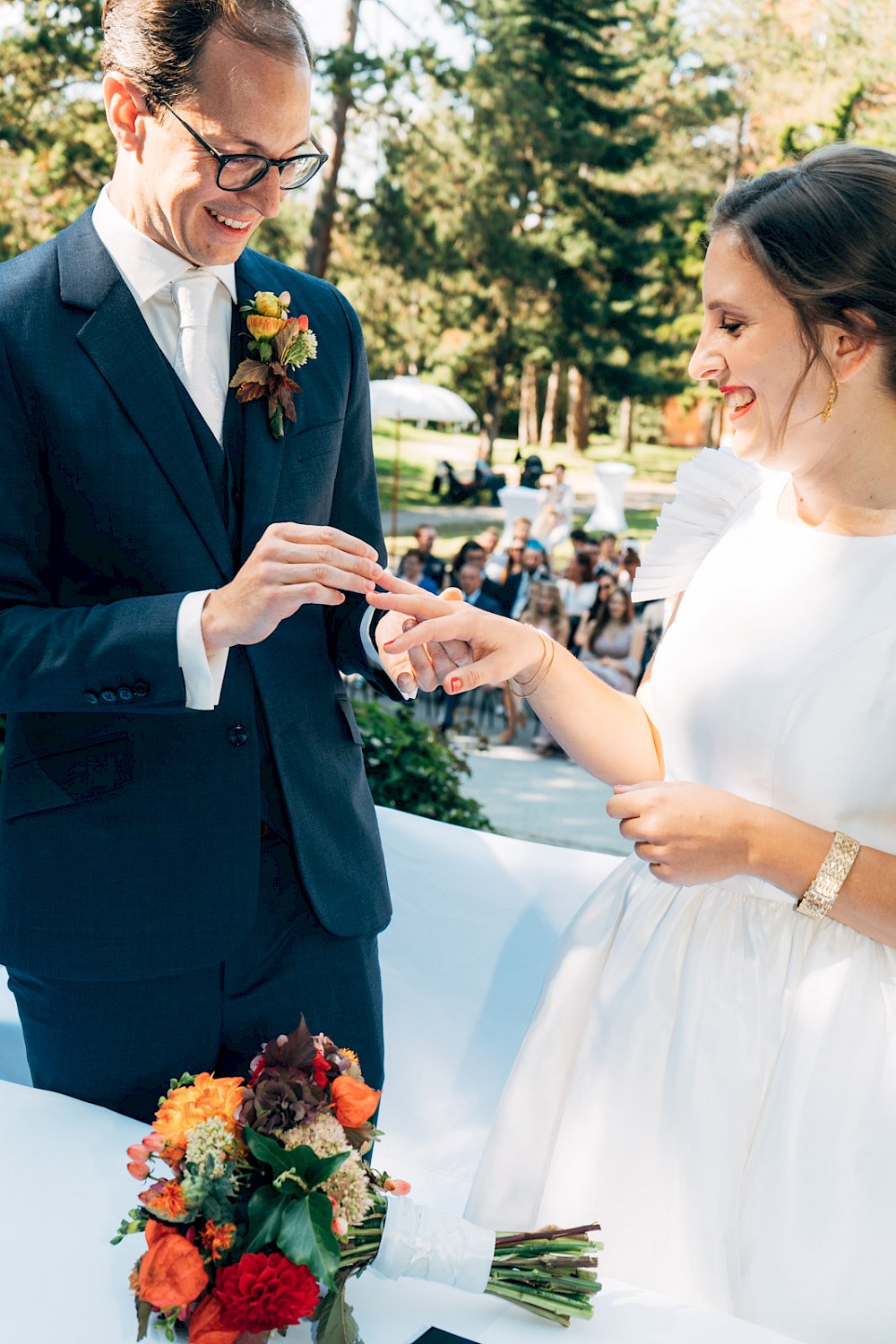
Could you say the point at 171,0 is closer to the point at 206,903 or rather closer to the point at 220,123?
the point at 220,123

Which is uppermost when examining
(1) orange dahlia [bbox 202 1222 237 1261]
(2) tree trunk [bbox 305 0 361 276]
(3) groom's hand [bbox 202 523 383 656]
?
(2) tree trunk [bbox 305 0 361 276]

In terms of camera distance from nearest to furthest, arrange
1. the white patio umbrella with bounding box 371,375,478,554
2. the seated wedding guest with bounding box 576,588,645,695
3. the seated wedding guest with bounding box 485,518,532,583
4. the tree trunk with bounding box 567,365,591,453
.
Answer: the seated wedding guest with bounding box 576,588,645,695, the seated wedding guest with bounding box 485,518,532,583, the white patio umbrella with bounding box 371,375,478,554, the tree trunk with bounding box 567,365,591,453

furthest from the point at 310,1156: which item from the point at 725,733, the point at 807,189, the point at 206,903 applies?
the point at 807,189

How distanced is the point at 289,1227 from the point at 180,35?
5.38ft

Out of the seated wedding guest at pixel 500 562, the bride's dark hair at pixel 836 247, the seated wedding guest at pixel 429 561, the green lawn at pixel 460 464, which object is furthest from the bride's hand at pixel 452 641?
the green lawn at pixel 460 464

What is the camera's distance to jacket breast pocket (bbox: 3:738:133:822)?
190 centimetres

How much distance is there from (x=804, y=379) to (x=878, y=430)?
144mm

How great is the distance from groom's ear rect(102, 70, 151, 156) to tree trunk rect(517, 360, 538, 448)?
34.0 meters

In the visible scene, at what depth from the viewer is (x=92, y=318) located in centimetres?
186

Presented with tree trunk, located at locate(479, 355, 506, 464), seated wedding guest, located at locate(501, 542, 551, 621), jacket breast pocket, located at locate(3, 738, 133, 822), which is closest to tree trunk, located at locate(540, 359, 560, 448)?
tree trunk, located at locate(479, 355, 506, 464)

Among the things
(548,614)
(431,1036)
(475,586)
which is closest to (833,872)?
(431,1036)

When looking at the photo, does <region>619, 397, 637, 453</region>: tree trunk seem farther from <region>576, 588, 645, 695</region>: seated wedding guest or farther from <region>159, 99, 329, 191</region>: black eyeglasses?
<region>159, 99, 329, 191</region>: black eyeglasses

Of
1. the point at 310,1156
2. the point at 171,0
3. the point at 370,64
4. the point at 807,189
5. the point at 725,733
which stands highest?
the point at 370,64

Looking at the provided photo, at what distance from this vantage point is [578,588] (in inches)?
481
